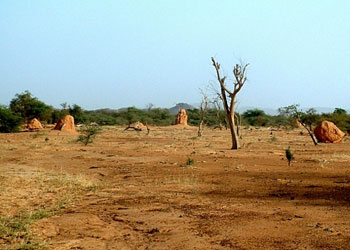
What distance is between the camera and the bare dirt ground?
217 inches

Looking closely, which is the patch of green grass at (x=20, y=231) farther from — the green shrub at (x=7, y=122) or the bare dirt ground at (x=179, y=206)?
the green shrub at (x=7, y=122)

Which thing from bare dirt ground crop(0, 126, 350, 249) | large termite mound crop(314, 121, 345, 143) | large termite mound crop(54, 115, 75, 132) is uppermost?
large termite mound crop(54, 115, 75, 132)

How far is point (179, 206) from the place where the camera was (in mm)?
7719

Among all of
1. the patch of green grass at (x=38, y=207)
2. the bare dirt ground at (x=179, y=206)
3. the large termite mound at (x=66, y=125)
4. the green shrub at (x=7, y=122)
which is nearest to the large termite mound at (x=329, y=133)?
the bare dirt ground at (x=179, y=206)

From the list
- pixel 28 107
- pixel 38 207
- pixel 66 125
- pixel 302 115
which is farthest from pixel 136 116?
pixel 38 207

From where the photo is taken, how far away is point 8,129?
34969 millimetres

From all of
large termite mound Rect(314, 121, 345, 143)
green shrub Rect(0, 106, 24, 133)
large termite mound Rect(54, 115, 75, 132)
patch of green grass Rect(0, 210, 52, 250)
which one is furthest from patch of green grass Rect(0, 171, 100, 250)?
green shrub Rect(0, 106, 24, 133)

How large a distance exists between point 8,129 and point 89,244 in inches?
1273

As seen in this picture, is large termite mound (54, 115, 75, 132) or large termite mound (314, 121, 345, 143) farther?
large termite mound (54, 115, 75, 132)

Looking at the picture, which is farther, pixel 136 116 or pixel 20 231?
pixel 136 116

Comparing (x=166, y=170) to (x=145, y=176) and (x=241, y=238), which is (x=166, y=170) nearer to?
(x=145, y=176)

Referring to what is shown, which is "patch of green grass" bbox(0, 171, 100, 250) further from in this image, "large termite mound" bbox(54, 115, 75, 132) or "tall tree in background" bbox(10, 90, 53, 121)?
"tall tree in background" bbox(10, 90, 53, 121)

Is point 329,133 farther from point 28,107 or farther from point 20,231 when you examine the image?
point 28,107

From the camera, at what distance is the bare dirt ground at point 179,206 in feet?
18.1
